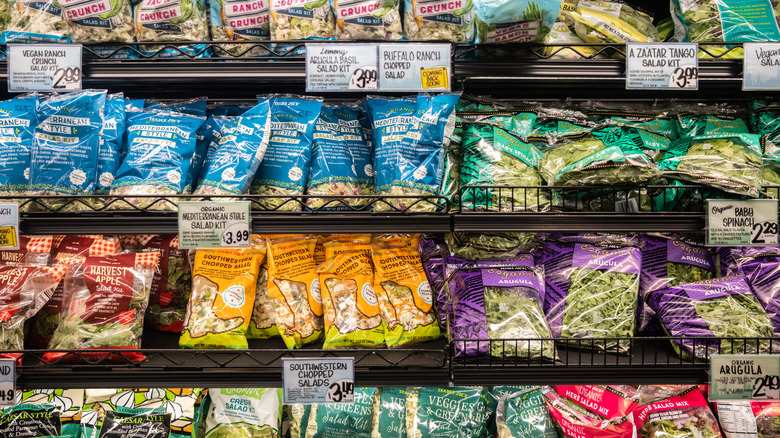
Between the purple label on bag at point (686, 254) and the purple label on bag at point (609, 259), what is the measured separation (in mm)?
142

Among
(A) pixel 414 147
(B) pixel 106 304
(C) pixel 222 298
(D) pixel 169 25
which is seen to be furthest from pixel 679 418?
(D) pixel 169 25

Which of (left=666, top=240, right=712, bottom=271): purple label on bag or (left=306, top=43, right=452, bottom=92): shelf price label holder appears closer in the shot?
(left=306, top=43, right=452, bottom=92): shelf price label holder

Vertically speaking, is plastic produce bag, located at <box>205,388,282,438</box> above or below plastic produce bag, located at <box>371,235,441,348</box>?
below

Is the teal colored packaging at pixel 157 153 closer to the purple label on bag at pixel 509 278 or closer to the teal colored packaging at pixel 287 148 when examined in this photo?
the teal colored packaging at pixel 287 148

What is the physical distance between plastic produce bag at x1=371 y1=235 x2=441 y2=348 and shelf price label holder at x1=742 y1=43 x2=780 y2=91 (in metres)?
0.96

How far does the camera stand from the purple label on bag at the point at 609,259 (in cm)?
138

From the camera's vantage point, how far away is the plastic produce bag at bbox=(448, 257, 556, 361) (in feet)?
4.11

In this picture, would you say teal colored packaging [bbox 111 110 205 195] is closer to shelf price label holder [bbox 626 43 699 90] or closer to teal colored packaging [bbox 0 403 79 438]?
teal colored packaging [bbox 0 403 79 438]

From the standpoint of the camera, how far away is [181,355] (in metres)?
1.35

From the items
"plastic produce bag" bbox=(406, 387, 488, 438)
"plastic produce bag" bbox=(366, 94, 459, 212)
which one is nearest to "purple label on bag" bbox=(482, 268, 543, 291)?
"plastic produce bag" bbox=(366, 94, 459, 212)

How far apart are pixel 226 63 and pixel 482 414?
1.23 metres

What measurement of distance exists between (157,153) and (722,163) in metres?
1.53

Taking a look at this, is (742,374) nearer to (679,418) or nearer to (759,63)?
(679,418)

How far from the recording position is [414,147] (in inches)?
51.5
